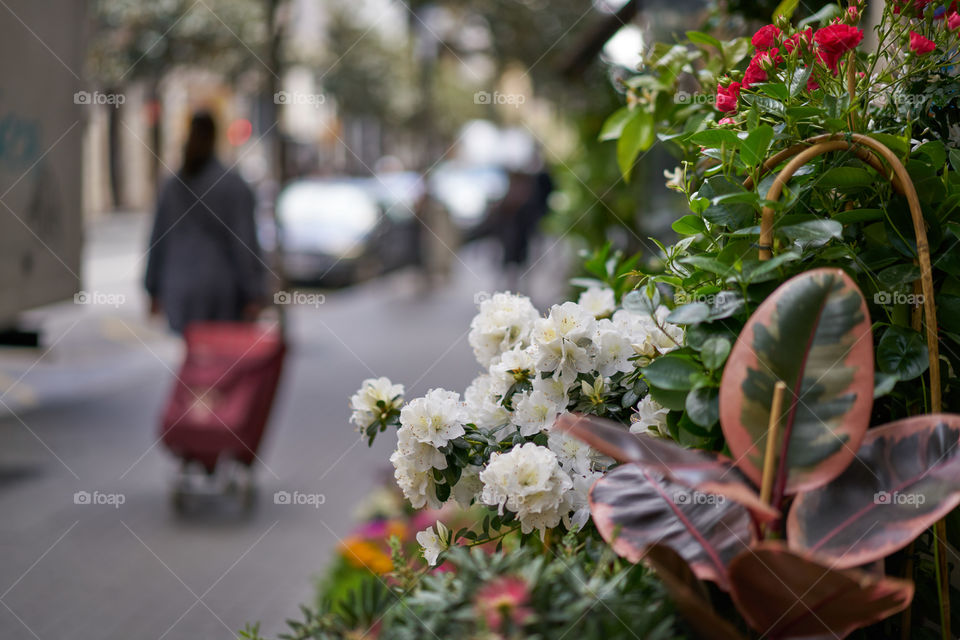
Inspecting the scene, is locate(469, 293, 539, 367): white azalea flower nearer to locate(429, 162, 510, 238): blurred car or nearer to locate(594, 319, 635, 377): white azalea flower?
locate(594, 319, 635, 377): white azalea flower

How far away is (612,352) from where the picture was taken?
1.61 metres

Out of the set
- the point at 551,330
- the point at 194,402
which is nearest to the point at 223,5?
the point at 194,402

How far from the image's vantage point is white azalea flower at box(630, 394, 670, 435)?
1.48 metres

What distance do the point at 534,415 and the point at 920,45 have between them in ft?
3.00

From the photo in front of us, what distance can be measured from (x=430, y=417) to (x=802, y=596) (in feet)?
2.14

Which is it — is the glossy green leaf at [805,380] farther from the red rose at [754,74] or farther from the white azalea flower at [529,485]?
the red rose at [754,74]

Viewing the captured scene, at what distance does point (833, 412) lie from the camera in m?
1.15

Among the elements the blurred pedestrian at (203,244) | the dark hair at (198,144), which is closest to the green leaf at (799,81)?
the blurred pedestrian at (203,244)

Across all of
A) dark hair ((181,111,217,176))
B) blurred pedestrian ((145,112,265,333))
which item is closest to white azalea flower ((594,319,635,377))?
blurred pedestrian ((145,112,265,333))

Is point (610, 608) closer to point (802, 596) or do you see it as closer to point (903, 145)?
point (802, 596)

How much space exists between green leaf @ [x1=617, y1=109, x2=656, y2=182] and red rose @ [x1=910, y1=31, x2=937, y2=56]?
2.63 feet

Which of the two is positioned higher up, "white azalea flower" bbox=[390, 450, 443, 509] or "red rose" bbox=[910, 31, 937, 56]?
"red rose" bbox=[910, 31, 937, 56]

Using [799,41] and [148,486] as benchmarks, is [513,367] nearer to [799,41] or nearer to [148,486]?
[799,41]

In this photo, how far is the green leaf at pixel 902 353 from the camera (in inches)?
53.0
